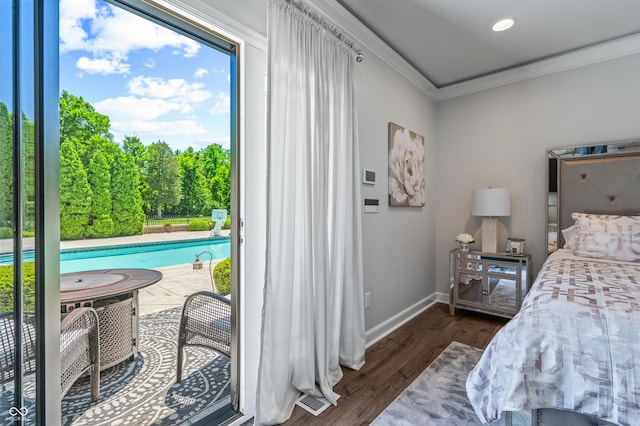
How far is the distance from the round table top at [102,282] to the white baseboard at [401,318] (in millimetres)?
1774

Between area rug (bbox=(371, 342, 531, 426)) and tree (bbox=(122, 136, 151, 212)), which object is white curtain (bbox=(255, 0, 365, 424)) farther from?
tree (bbox=(122, 136, 151, 212))

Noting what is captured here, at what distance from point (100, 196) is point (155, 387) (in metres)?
1.14

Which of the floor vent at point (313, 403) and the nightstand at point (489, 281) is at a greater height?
the nightstand at point (489, 281)

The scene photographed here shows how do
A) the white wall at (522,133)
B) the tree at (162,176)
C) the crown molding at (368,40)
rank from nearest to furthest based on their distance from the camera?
the tree at (162,176), the crown molding at (368,40), the white wall at (522,133)

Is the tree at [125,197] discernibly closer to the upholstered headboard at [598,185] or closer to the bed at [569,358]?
the bed at [569,358]

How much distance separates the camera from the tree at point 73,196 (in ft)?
4.15

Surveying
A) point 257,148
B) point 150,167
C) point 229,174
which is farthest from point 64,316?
point 257,148

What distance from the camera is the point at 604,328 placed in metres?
1.11

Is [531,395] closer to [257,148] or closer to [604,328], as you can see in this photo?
[604,328]

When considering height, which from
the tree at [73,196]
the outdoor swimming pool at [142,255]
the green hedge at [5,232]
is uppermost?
the tree at [73,196]

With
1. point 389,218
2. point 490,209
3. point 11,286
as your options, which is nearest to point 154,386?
Result: point 11,286

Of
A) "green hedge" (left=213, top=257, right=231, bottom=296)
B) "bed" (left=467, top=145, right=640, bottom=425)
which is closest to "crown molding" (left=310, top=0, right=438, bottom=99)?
"green hedge" (left=213, top=257, right=231, bottom=296)

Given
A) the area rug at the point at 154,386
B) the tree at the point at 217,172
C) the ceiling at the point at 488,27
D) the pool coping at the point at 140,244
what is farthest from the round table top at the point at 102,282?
the ceiling at the point at 488,27

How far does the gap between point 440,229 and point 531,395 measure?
263 cm
